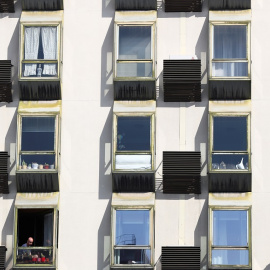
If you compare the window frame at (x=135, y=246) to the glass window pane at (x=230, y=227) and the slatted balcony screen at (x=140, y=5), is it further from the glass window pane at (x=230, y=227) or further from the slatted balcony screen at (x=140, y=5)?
the slatted balcony screen at (x=140, y=5)

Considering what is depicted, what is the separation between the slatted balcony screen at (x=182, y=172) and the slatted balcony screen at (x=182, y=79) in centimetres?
236

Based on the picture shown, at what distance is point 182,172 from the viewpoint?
50.4 m

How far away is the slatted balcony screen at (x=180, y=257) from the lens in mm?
Result: 49750

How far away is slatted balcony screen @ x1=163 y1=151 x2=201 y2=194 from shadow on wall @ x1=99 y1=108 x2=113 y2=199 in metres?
2.18

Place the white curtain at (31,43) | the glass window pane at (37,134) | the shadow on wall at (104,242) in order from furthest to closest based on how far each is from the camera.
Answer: the white curtain at (31,43), the glass window pane at (37,134), the shadow on wall at (104,242)

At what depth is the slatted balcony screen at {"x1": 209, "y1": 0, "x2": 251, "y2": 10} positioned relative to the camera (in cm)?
5169

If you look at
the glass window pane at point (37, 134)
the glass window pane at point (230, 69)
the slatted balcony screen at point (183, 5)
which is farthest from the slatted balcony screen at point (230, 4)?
the glass window pane at point (37, 134)

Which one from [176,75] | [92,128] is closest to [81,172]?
[92,128]

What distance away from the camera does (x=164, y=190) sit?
5047cm

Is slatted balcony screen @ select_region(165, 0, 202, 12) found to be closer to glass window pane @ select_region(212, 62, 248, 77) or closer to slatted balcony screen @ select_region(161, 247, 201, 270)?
glass window pane @ select_region(212, 62, 248, 77)
